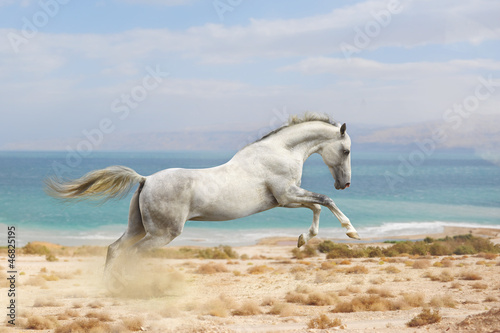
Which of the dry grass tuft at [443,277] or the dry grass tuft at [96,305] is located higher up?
the dry grass tuft at [443,277]

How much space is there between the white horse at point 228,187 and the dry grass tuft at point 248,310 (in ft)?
8.16

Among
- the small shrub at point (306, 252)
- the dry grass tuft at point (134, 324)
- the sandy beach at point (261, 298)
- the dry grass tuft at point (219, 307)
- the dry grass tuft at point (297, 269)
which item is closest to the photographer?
the dry grass tuft at point (134, 324)

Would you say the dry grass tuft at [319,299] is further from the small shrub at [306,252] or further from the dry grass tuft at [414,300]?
the small shrub at [306,252]

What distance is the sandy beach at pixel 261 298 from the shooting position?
847 cm

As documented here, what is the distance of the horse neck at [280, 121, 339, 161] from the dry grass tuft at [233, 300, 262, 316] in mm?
3280

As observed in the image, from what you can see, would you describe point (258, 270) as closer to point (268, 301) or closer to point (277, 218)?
point (268, 301)

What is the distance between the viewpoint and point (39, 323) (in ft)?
28.2

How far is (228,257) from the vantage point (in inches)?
878

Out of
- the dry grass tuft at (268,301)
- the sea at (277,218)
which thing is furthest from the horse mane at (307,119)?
the sea at (277,218)

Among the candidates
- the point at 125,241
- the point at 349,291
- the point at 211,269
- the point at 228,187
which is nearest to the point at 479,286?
the point at 349,291

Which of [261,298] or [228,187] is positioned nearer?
[228,187]

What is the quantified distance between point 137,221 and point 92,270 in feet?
18.5

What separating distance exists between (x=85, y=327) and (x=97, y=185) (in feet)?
7.31

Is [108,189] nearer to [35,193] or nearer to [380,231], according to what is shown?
[380,231]
